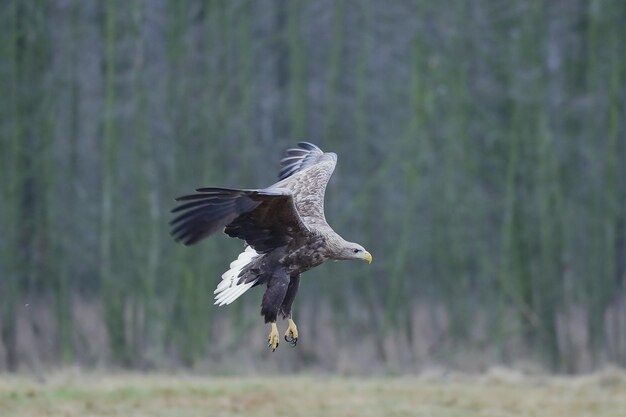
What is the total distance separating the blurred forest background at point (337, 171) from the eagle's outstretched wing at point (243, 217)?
272 inches

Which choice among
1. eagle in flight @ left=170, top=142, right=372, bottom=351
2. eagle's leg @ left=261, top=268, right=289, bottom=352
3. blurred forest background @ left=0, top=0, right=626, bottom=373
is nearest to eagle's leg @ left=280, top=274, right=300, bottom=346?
eagle in flight @ left=170, top=142, right=372, bottom=351

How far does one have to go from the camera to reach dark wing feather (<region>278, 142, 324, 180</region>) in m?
10.5

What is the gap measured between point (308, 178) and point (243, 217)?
1371mm

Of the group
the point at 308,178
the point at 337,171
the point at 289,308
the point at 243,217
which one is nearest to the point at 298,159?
the point at 308,178

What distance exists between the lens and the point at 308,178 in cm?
971

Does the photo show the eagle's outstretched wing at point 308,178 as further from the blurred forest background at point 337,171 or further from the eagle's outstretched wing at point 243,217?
the blurred forest background at point 337,171

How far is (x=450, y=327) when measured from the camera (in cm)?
1625

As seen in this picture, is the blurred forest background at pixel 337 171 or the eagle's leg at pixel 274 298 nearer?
the eagle's leg at pixel 274 298

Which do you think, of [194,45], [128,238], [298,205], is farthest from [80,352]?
[298,205]

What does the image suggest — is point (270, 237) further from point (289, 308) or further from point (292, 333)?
point (292, 333)

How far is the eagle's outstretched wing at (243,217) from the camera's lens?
303 inches

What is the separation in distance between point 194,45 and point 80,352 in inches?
169

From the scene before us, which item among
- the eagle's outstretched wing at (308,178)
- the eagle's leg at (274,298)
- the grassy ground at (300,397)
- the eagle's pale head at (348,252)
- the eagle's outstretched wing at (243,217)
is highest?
the eagle's outstretched wing at (308,178)

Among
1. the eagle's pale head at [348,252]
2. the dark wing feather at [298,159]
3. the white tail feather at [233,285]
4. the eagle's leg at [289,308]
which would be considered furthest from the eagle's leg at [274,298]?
the dark wing feather at [298,159]
